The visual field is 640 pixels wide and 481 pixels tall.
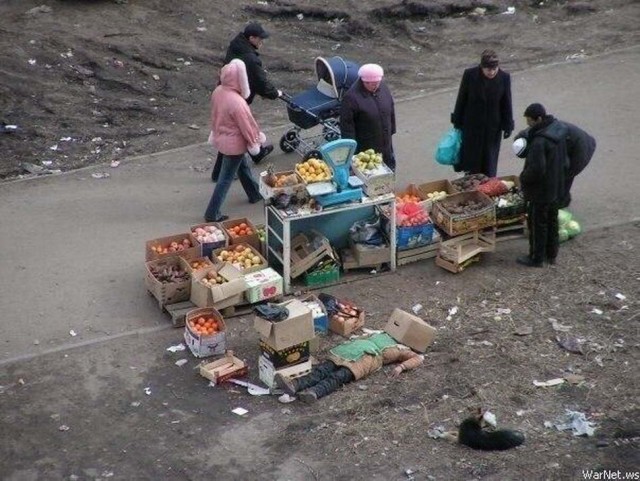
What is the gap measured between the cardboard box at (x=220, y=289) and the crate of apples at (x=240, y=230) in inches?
27.3

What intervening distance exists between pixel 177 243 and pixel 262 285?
1160 millimetres

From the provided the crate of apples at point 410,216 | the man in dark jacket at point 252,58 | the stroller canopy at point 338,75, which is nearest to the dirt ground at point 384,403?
the crate of apples at point 410,216

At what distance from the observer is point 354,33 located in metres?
18.4

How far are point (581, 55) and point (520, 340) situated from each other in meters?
8.22

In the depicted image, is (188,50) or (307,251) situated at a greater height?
(188,50)

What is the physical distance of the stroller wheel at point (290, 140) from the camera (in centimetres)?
1356

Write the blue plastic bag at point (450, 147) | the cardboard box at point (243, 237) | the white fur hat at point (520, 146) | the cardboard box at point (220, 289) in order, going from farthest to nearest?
the blue plastic bag at point (450, 147) < the cardboard box at point (243, 237) < the white fur hat at point (520, 146) < the cardboard box at point (220, 289)

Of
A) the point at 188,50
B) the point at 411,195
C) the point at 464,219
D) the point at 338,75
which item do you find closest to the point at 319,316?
the point at 464,219

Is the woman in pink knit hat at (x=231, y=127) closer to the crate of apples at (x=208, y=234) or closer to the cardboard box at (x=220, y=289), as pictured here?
the crate of apples at (x=208, y=234)

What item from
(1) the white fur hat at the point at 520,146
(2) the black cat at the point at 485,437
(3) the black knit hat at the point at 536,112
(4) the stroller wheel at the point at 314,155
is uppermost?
(3) the black knit hat at the point at 536,112

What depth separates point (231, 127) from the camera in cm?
1162

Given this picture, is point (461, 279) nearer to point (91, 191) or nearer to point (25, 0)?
point (91, 191)

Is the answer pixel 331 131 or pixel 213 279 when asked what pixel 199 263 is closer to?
pixel 213 279

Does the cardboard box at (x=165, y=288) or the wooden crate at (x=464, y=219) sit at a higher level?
the wooden crate at (x=464, y=219)
